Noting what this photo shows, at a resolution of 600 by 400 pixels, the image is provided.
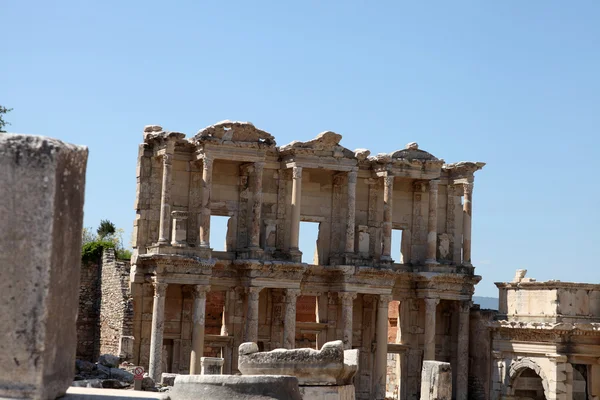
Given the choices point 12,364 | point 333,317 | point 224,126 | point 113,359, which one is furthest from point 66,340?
point 333,317

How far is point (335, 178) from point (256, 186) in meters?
3.24

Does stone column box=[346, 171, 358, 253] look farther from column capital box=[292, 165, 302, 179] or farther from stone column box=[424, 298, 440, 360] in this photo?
stone column box=[424, 298, 440, 360]

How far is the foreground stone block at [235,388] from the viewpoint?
212 inches

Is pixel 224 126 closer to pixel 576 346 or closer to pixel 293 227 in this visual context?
pixel 293 227

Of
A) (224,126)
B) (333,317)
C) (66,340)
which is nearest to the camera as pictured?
(66,340)

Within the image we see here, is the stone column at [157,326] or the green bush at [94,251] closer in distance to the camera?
the stone column at [157,326]

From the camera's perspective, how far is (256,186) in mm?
29938

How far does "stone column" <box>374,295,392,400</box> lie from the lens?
3091 cm

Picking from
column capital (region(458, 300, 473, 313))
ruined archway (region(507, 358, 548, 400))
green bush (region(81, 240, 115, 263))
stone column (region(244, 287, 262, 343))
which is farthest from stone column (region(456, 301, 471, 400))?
green bush (region(81, 240, 115, 263))

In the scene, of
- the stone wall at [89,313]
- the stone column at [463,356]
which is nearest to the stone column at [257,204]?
the stone wall at [89,313]

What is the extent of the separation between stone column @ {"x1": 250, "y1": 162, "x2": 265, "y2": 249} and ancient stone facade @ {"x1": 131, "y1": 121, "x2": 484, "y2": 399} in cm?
4

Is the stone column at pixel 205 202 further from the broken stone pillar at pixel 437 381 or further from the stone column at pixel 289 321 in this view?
the broken stone pillar at pixel 437 381

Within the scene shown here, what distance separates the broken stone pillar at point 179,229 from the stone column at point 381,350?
6.30 m

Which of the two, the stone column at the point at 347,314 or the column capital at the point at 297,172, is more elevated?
the column capital at the point at 297,172
